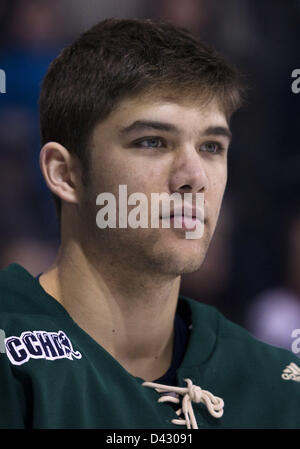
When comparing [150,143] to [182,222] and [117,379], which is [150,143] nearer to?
[182,222]

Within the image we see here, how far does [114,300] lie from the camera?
4.61 ft

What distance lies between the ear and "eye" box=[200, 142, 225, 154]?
0.29 metres

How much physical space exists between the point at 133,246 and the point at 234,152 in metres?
0.86

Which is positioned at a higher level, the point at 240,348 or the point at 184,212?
the point at 184,212

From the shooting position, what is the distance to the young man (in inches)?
50.7

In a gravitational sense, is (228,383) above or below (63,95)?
below

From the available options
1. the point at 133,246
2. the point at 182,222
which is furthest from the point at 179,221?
the point at 133,246

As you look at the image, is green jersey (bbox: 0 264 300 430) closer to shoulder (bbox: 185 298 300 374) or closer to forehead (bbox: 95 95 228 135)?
shoulder (bbox: 185 298 300 374)

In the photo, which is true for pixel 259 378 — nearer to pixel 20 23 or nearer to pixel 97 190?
pixel 97 190

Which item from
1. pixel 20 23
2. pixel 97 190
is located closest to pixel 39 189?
pixel 20 23

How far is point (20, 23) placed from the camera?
1.86 metres

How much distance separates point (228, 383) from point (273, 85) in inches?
40.2

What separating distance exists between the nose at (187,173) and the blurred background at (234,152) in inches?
25.9

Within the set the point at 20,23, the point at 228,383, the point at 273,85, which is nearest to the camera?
the point at 228,383
